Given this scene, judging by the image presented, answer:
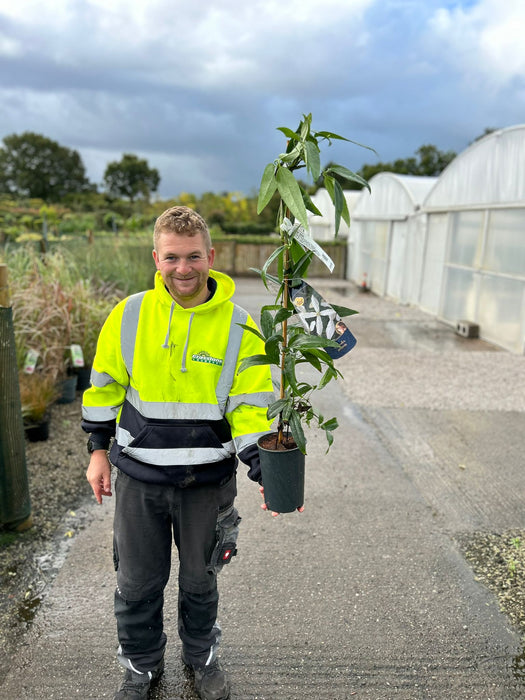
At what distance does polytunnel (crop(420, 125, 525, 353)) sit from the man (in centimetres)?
780

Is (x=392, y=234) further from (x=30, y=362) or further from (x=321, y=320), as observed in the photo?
(x=321, y=320)

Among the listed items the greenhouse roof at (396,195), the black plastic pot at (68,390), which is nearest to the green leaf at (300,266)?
the black plastic pot at (68,390)

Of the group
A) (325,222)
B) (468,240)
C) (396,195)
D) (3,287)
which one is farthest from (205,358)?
(325,222)

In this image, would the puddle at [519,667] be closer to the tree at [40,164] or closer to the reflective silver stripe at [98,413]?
the reflective silver stripe at [98,413]

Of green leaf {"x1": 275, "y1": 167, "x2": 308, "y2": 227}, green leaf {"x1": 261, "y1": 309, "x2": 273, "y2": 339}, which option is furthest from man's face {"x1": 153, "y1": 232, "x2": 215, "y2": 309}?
green leaf {"x1": 275, "y1": 167, "x2": 308, "y2": 227}

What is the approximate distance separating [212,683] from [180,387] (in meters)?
1.17

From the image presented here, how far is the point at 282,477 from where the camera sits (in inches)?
71.5

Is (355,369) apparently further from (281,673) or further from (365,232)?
(365,232)

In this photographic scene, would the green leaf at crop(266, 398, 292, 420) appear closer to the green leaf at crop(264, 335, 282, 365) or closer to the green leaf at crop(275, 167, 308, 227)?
the green leaf at crop(264, 335, 282, 365)

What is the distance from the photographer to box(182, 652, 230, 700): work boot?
2.03m

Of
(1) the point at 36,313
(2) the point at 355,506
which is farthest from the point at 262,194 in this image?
(1) the point at 36,313

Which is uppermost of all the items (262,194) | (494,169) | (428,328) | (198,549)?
(494,169)

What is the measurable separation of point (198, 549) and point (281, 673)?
708mm

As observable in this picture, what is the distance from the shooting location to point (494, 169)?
9305 mm
